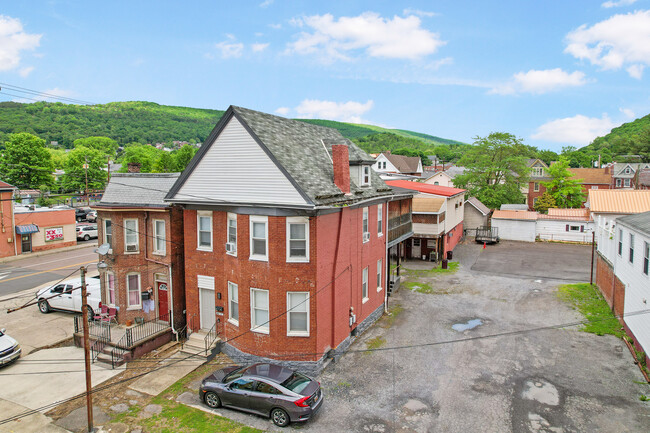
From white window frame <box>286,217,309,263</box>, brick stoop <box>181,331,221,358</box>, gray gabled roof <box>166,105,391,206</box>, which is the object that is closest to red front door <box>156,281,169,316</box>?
brick stoop <box>181,331,221,358</box>

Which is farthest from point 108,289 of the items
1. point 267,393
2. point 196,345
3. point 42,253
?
point 42,253

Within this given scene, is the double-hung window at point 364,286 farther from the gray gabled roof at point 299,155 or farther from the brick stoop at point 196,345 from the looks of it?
the brick stoop at point 196,345

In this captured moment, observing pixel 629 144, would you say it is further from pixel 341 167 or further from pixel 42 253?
pixel 42 253

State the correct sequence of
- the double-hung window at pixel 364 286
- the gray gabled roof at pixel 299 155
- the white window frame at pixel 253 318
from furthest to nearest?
the double-hung window at pixel 364 286 < the white window frame at pixel 253 318 < the gray gabled roof at pixel 299 155

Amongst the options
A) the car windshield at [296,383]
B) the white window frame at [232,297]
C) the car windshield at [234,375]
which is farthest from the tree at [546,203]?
the car windshield at [234,375]

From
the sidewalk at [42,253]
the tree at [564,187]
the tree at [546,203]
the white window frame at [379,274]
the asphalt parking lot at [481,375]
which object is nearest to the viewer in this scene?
the asphalt parking lot at [481,375]

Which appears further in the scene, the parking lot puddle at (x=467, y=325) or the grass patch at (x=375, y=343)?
the parking lot puddle at (x=467, y=325)
